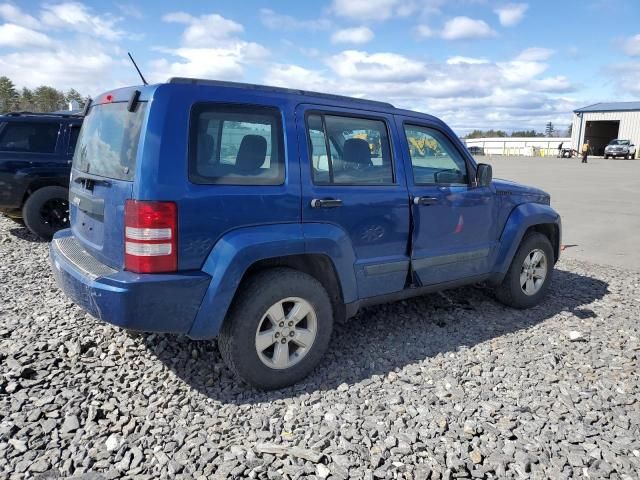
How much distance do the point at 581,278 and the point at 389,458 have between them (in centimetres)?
465

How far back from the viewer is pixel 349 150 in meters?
3.63

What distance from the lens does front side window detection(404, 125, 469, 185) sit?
4034mm

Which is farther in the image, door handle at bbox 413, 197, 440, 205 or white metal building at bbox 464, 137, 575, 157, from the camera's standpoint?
white metal building at bbox 464, 137, 575, 157

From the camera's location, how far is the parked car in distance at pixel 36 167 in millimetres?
7148

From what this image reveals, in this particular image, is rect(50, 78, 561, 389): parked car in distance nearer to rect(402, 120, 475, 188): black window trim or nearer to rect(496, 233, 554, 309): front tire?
rect(402, 120, 475, 188): black window trim

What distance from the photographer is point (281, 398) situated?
324 centimetres

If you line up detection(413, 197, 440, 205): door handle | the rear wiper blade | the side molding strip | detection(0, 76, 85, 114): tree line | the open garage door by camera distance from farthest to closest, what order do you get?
the open garage door < detection(0, 76, 85, 114): tree line < the side molding strip < detection(413, 197, 440, 205): door handle < the rear wiper blade

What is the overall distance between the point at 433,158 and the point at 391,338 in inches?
61.9

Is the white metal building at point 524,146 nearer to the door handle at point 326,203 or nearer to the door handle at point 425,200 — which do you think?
the door handle at point 425,200

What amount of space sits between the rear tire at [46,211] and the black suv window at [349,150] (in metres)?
5.49

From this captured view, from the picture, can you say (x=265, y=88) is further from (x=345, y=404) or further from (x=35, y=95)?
(x=35, y=95)

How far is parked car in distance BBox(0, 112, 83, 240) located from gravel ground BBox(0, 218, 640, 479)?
310 centimetres

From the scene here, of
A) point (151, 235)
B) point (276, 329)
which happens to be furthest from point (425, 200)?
point (151, 235)

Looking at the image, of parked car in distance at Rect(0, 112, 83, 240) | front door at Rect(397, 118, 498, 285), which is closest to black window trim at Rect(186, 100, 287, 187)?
front door at Rect(397, 118, 498, 285)
